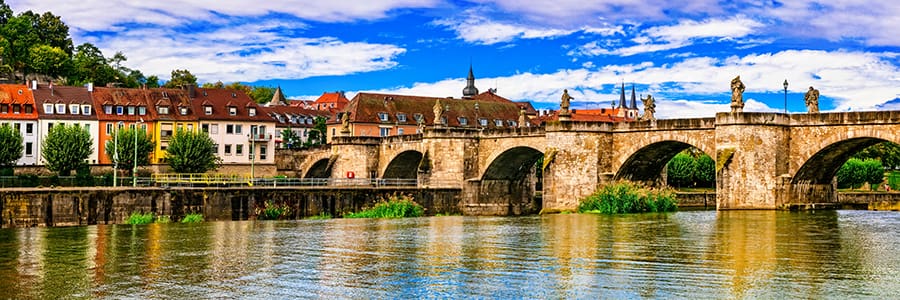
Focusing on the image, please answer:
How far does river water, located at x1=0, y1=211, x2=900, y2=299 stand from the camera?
68.5 feet

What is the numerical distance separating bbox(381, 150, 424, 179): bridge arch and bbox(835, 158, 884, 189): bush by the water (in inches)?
1221

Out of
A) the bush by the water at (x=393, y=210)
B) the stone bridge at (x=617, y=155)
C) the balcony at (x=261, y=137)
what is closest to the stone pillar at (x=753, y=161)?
the stone bridge at (x=617, y=155)

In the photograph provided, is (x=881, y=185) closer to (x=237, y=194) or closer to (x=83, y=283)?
(x=237, y=194)

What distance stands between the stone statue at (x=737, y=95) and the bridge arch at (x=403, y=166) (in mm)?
29737

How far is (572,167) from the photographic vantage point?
53594 millimetres

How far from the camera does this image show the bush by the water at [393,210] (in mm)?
54281

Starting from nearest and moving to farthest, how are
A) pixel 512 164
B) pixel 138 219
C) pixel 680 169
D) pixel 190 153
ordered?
pixel 138 219
pixel 512 164
pixel 190 153
pixel 680 169

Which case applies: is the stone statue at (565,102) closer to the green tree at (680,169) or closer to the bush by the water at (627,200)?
the bush by the water at (627,200)

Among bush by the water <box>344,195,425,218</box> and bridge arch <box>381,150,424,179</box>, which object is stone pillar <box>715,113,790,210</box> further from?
bridge arch <box>381,150,424,179</box>

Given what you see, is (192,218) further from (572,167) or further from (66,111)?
(66,111)

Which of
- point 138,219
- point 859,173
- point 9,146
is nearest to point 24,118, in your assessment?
point 9,146

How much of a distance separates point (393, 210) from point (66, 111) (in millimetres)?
39558

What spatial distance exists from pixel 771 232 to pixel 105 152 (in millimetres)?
62806

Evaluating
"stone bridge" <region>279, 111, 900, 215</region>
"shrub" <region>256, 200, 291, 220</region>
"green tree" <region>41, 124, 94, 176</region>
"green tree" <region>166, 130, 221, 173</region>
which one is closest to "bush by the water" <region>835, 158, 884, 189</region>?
"stone bridge" <region>279, 111, 900, 215</region>
